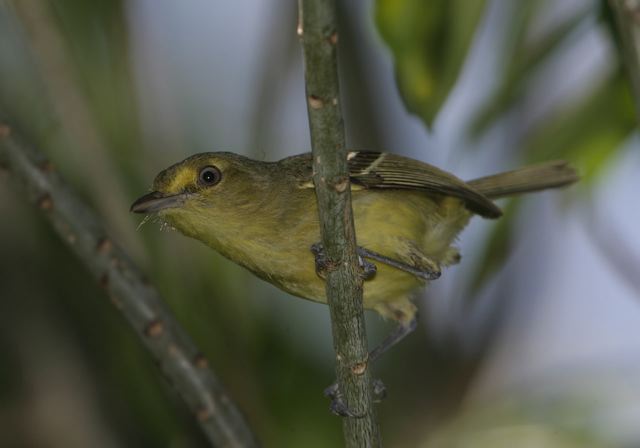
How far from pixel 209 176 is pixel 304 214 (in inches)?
14.8

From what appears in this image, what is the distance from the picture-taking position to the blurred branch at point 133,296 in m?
2.77

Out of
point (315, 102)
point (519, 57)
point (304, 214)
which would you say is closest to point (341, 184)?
point (315, 102)

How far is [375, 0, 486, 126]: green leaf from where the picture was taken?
2820mm

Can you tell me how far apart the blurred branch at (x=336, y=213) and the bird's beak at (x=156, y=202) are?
1072 millimetres

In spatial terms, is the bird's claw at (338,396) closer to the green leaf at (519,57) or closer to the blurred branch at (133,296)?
the blurred branch at (133,296)

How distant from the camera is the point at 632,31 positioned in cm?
243

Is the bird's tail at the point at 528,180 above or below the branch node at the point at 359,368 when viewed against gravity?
above

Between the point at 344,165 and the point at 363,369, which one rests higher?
the point at 344,165

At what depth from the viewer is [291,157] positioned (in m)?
4.00

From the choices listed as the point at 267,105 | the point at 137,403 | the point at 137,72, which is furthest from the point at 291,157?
the point at 137,403

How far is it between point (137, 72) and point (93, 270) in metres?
1.72

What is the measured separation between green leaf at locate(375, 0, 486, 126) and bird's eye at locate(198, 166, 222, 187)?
32.4 inches

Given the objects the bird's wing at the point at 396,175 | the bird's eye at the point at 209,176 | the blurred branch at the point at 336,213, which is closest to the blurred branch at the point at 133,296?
the blurred branch at the point at 336,213

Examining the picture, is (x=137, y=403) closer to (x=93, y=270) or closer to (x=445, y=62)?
(x=93, y=270)
